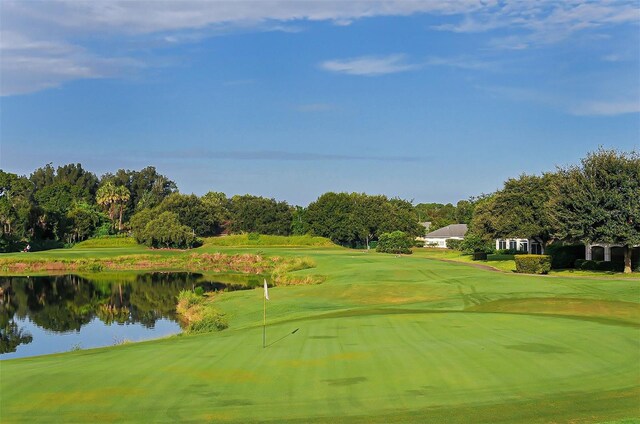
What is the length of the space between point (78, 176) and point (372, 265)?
503 ft

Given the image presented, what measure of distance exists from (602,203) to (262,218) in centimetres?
10587

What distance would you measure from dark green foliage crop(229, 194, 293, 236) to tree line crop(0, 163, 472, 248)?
0.19 meters

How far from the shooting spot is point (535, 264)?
185ft

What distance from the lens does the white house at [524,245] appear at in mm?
83644

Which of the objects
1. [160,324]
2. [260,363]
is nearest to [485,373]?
[260,363]

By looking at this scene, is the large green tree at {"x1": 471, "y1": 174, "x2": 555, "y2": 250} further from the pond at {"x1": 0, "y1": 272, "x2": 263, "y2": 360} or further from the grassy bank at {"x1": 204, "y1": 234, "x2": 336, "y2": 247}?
the grassy bank at {"x1": 204, "y1": 234, "x2": 336, "y2": 247}

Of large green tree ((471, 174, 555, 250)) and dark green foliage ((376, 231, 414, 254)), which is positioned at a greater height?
large green tree ((471, 174, 555, 250))

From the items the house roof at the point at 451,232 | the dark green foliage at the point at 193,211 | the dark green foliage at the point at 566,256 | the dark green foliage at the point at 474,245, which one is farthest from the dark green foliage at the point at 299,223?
the dark green foliage at the point at 566,256

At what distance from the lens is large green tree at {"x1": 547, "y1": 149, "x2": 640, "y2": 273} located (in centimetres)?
5144

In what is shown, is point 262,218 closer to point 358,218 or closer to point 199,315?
point 358,218

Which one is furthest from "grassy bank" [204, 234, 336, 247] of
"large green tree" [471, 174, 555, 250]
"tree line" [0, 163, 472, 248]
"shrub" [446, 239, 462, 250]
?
"large green tree" [471, 174, 555, 250]

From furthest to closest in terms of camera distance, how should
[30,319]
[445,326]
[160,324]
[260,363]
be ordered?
1. [30,319]
2. [160,324]
3. [445,326]
4. [260,363]

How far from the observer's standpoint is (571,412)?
1350 cm

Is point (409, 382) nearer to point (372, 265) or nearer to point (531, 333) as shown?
point (531, 333)
